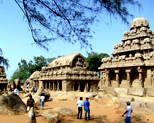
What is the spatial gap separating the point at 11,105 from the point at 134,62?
14726 mm

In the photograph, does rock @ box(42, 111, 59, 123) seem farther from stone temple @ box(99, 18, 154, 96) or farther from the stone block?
stone temple @ box(99, 18, 154, 96)

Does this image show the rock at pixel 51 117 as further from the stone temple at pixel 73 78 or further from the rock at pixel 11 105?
the stone temple at pixel 73 78

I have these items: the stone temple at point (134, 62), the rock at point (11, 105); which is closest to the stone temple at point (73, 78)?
the stone temple at point (134, 62)

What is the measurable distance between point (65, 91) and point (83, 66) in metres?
8.77

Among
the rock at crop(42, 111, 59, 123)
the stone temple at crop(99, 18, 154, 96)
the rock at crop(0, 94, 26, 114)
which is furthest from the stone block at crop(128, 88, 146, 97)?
the rock at crop(0, 94, 26, 114)

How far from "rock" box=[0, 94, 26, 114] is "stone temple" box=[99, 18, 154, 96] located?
45.3 feet

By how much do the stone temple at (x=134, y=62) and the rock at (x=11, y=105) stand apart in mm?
13818

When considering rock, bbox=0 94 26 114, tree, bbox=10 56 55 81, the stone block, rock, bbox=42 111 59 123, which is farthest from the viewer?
tree, bbox=10 56 55 81

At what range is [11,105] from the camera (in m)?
11.0

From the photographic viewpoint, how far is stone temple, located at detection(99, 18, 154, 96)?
66.2 feet

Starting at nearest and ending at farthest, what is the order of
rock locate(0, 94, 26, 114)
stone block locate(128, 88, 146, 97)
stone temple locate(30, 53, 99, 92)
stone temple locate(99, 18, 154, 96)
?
rock locate(0, 94, 26, 114) < stone block locate(128, 88, 146, 97) < stone temple locate(99, 18, 154, 96) < stone temple locate(30, 53, 99, 92)

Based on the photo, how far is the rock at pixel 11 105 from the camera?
10.7 m

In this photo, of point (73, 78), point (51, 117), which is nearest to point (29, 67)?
point (73, 78)

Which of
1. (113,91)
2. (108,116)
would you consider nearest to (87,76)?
(113,91)
